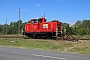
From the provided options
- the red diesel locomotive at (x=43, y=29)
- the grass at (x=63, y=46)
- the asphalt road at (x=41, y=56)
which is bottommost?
the asphalt road at (x=41, y=56)

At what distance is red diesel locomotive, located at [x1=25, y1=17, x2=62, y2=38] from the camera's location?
99.1 ft

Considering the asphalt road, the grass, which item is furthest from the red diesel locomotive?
the asphalt road

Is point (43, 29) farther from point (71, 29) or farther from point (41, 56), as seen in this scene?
point (71, 29)

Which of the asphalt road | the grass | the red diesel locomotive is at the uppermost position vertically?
the red diesel locomotive

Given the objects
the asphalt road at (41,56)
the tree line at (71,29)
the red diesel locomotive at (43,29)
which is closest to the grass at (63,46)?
the asphalt road at (41,56)

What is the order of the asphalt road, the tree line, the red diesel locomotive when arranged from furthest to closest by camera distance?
the tree line, the red diesel locomotive, the asphalt road

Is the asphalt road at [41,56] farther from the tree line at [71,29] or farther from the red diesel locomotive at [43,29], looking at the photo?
the tree line at [71,29]

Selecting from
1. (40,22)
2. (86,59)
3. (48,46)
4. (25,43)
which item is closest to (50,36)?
(40,22)

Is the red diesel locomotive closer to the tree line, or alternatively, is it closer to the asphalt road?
the tree line

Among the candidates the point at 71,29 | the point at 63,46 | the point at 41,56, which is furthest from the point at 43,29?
the point at 71,29

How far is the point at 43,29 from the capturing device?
31.5 meters

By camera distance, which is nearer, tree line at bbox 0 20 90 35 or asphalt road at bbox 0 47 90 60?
asphalt road at bbox 0 47 90 60

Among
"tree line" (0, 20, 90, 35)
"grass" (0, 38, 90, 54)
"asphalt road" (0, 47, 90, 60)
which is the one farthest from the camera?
"tree line" (0, 20, 90, 35)

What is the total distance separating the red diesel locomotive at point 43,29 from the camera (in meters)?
30.2
